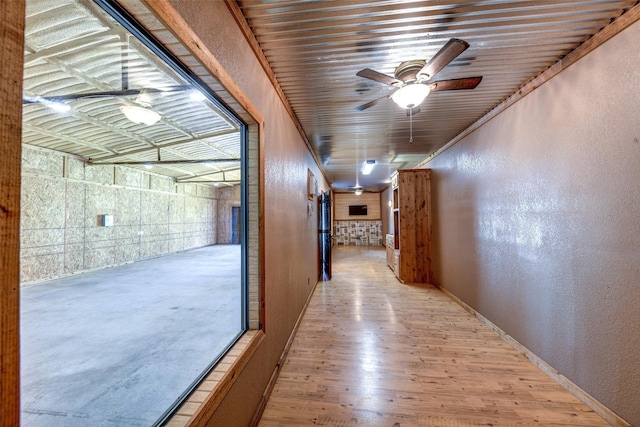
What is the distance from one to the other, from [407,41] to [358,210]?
10966 mm

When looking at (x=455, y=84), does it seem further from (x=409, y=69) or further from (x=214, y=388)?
(x=214, y=388)

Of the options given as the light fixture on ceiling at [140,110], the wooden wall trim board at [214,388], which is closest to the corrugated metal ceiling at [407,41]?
the light fixture on ceiling at [140,110]

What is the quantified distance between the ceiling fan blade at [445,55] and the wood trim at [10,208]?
1972 millimetres

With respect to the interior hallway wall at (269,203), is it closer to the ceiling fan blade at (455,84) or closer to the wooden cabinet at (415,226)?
the ceiling fan blade at (455,84)

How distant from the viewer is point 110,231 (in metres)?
7.10

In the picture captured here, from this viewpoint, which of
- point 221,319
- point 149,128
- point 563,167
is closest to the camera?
point 563,167

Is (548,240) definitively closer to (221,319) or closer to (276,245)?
(276,245)

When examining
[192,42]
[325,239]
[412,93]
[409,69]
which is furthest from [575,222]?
[325,239]

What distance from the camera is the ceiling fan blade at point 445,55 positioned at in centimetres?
165

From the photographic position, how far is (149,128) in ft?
16.1

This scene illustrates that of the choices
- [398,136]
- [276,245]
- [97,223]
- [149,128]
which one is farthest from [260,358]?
[97,223]

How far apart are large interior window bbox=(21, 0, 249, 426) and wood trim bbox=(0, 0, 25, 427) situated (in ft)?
1.67

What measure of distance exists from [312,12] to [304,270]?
3134 millimetres

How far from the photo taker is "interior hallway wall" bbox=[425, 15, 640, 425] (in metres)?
1.72
